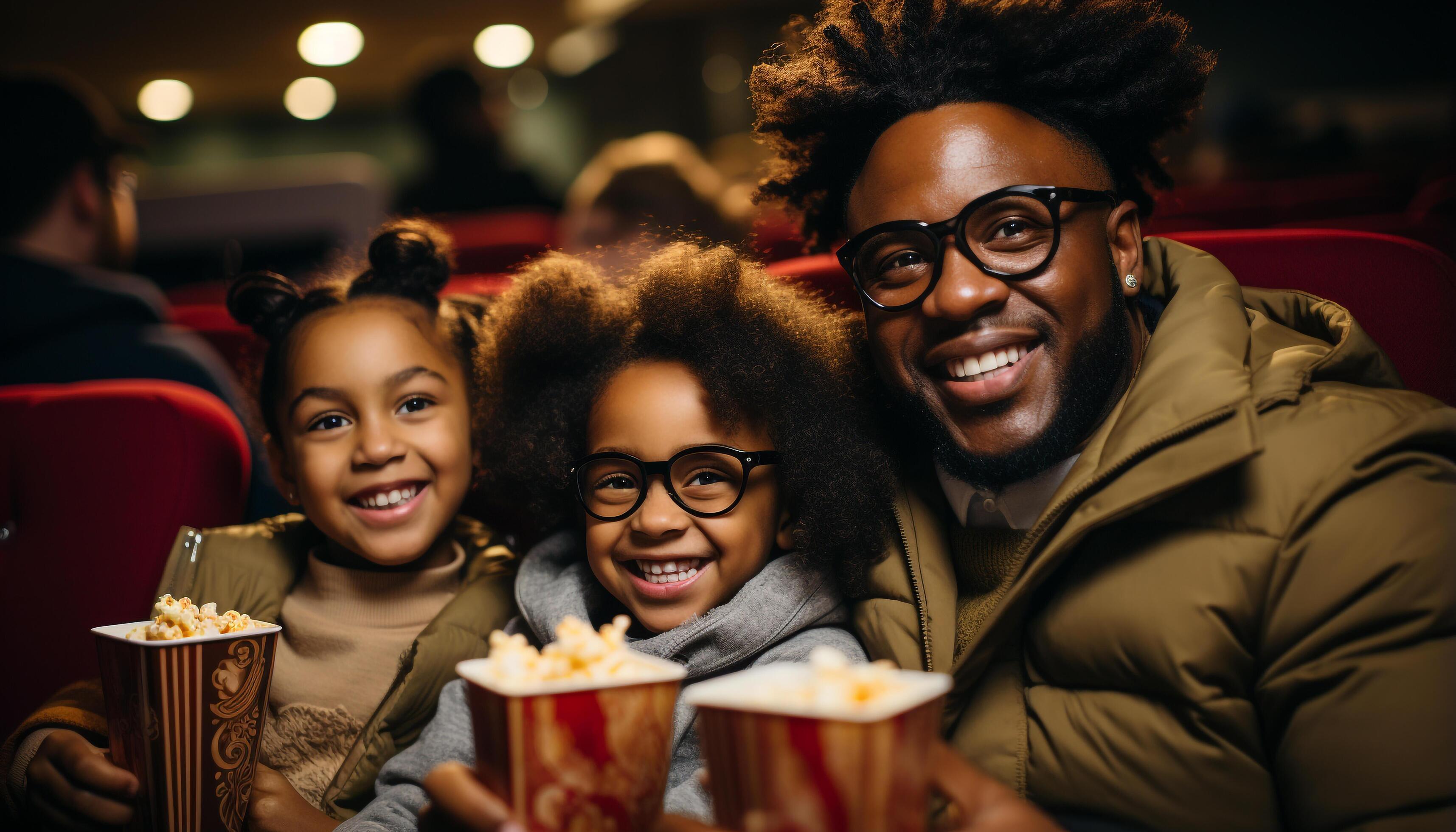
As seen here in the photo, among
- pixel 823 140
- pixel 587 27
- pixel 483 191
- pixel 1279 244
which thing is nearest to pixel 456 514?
pixel 823 140

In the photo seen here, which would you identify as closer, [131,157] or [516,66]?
[131,157]

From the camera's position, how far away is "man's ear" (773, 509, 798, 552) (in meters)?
1.44

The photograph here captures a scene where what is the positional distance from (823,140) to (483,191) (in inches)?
123

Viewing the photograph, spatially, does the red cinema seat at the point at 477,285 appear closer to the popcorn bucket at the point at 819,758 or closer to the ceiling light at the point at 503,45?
the popcorn bucket at the point at 819,758

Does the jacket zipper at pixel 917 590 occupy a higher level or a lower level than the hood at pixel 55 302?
lower

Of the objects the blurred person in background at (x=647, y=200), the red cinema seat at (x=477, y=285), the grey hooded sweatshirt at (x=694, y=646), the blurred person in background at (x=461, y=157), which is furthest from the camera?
the blurred person in background at (x=461, y=157)

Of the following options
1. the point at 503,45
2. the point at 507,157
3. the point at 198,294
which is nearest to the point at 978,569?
the point at 198,294

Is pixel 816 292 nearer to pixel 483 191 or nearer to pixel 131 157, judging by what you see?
pixel 131 157

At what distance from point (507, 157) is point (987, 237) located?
378 cm

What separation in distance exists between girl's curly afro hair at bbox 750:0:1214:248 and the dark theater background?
0.36ft

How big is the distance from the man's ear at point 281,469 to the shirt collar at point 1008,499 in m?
1.10

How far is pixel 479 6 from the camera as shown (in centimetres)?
705

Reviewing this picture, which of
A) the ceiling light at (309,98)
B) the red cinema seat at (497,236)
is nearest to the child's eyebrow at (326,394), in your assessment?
the red cinema seat at (497,236)

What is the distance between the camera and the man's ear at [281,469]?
1692mm
